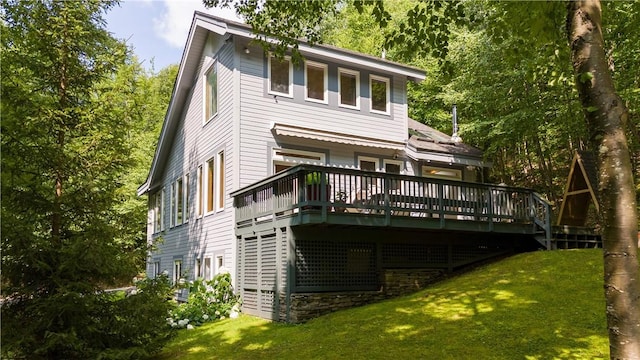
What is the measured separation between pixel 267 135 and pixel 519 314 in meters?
8.26

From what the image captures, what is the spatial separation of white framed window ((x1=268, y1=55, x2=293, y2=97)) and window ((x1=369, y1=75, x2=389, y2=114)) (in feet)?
9.54

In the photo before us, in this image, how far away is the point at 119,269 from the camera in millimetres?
8555

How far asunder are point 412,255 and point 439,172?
5.52 metres

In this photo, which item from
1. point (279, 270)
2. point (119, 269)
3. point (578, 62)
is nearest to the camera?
point (578, 62)

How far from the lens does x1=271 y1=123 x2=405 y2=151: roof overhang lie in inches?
547

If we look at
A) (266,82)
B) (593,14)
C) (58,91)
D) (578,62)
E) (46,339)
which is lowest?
(46,339)

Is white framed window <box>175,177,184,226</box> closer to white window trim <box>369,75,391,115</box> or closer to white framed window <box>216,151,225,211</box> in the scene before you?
white framed window <box>216,151,225,211</box>

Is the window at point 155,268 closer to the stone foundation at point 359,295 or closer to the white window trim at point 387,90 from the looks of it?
the white window trim at point 387,90

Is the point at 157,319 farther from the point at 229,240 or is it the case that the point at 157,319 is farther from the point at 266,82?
the point at 266,82

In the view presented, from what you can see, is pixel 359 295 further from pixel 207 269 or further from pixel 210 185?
pixel 210 185

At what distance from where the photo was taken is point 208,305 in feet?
40.2

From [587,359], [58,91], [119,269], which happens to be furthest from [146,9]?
[587,359]

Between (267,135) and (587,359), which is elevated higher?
(267,135)

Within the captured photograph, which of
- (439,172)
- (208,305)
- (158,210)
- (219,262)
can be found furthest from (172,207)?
(439,172)
